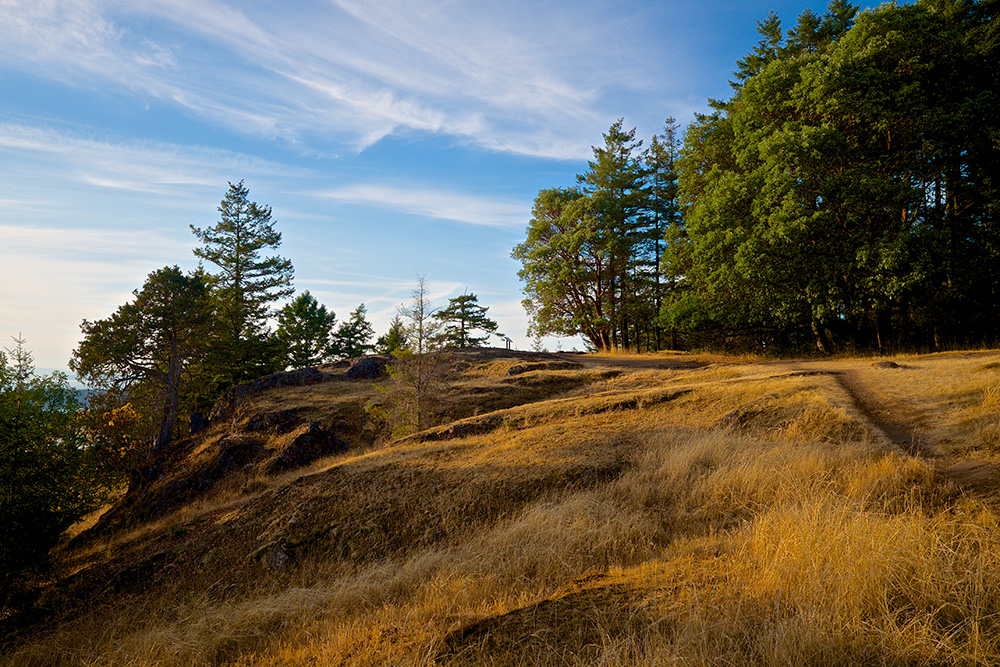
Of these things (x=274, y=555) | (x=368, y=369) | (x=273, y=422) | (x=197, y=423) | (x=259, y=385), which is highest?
(x=368, y=369)

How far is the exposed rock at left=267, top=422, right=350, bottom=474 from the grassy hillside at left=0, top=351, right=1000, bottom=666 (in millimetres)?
5226

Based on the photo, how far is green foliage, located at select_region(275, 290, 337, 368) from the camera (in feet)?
132

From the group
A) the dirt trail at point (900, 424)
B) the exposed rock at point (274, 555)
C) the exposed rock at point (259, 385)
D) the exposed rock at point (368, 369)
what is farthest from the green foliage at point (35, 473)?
the dirt trail at point (900, 424)

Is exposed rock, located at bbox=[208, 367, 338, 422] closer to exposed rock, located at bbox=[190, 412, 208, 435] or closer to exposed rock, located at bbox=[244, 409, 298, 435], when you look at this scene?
exposed rock, located at bbox=[190, 412, 208, 435]

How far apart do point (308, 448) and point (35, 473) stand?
8.09 metres

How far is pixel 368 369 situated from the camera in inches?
1153

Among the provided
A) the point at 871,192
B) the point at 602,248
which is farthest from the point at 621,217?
the point at 871,192

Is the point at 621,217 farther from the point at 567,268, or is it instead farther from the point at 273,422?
the point at 273,422

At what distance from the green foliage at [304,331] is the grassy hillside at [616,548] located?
26.4m

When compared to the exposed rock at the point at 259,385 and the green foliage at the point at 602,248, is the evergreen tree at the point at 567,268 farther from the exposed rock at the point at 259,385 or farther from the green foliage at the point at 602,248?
the exposed rock at the point at 259,385

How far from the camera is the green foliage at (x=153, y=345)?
24.4 metres

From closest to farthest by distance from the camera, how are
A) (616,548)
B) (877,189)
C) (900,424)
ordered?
(616,548) → (900,424) → (877,189)

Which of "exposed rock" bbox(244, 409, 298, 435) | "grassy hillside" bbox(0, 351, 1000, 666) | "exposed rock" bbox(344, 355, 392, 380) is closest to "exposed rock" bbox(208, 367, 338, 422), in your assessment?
"exposed rock" bbox(344, 355, 392, 380)

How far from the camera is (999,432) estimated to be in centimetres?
752
